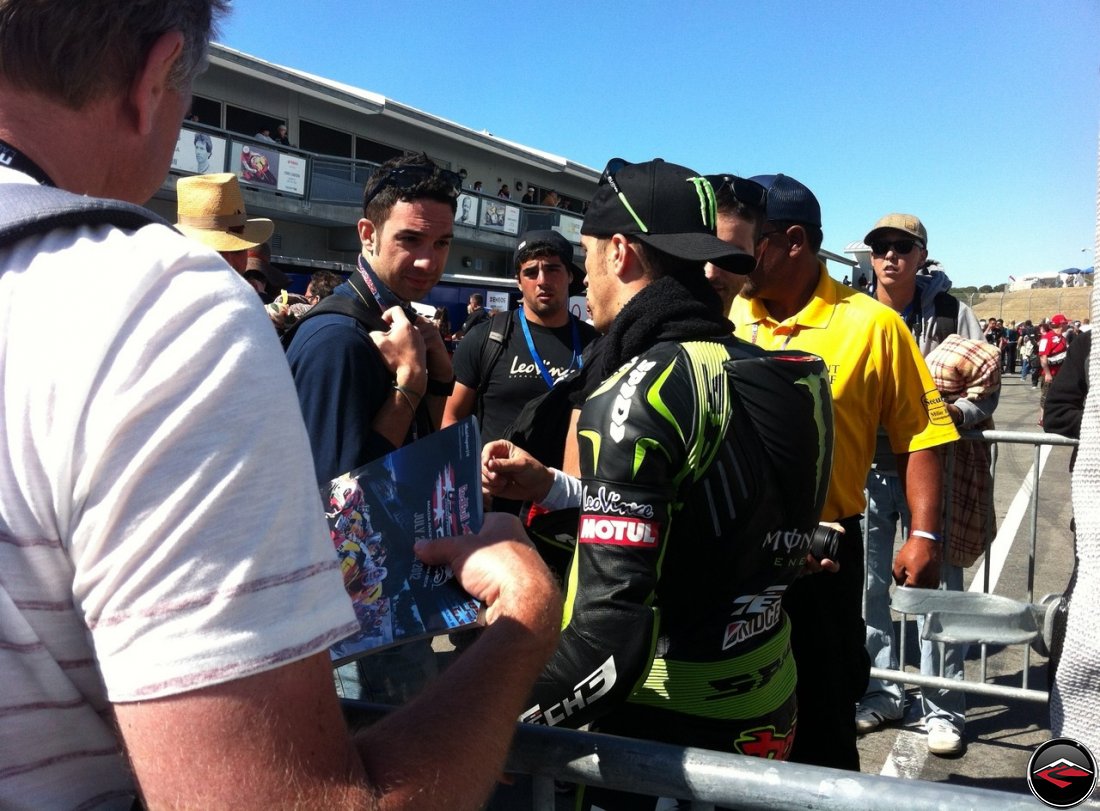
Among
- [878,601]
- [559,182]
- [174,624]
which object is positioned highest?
[559,182]

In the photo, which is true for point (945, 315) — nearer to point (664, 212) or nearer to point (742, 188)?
point (742, 188)

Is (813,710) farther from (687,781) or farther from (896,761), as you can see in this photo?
(687,781)

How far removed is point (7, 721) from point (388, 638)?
471 mm

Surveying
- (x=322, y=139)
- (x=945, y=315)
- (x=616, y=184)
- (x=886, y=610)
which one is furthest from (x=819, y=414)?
(x=322, y=139)

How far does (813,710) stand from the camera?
2.77 metres

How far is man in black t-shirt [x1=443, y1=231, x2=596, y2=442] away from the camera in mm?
4734

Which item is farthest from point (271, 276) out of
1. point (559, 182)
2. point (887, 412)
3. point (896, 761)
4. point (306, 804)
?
point (559, 182)

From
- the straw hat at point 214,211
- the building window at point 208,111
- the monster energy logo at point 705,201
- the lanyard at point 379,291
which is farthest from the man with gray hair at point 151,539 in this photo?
the building window at point 208,111

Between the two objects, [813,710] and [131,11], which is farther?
[813,710]

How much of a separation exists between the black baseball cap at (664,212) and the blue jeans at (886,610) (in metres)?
2.64

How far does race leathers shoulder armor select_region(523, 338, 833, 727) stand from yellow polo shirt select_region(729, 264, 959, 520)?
3.91 ft

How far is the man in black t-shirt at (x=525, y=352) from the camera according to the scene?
473 centimetres

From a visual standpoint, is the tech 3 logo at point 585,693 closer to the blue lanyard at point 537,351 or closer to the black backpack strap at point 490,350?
the blue lanyard at point 537,351

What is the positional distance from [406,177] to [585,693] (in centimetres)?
196
